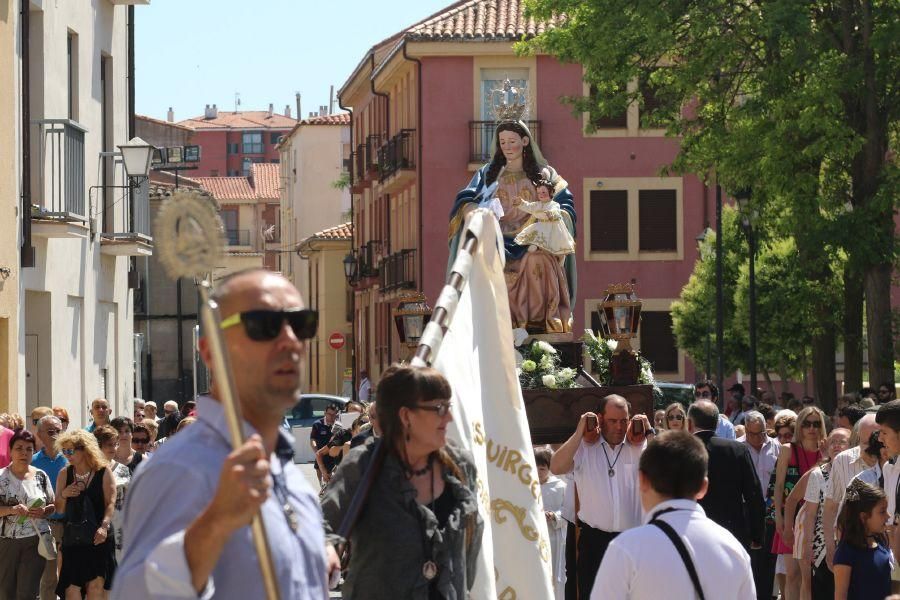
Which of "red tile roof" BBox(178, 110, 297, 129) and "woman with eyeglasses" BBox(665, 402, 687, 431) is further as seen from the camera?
"red tile roof" BBox(178, 110, 297, 129)

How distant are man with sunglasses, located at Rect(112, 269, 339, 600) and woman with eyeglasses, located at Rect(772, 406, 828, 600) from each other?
1002 cm

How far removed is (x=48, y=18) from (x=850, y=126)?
11182mm

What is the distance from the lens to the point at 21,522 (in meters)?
13.4

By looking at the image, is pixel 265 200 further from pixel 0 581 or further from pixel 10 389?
pixel 0 581

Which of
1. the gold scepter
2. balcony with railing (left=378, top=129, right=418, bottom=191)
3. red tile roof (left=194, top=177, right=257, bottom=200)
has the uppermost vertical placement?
red tile roof (left=194, top=177, right=257, bottom=200)

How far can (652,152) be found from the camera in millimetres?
48938

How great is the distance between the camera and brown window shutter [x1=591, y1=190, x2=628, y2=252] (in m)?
49.2

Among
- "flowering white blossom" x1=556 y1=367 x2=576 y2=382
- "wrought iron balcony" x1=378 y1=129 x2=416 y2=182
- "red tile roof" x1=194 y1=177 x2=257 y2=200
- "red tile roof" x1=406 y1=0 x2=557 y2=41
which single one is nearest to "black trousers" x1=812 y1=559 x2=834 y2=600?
"flowering white blossom" x1=556 y1=367 x2=576 y2=382

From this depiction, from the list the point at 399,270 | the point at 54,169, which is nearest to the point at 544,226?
the point at 54,169

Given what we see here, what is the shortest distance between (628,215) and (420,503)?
4384 cm

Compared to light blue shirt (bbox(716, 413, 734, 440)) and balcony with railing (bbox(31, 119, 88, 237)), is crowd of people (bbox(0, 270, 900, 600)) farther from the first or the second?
balcony with railing (bbox(31, 119, 88, 237))

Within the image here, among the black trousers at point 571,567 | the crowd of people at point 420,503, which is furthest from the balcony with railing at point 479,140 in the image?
the black trousers at point 571,567

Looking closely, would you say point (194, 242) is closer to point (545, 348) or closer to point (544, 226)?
point (545, 348)

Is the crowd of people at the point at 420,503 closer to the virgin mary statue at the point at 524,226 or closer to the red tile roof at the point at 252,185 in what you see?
the virgin mary statue at the point at 524,226
